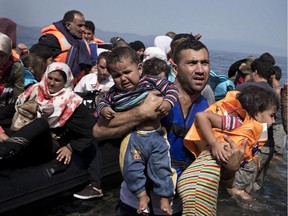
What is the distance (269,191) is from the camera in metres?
5.96

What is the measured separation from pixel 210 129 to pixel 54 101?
6.80 feet

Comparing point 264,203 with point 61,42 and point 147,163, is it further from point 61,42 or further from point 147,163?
point 61,42

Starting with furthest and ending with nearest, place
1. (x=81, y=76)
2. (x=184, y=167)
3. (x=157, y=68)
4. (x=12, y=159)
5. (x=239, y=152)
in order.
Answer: (x=81, y=76), (x=157, y=68), (x=12, y=159), (x=184, y=167), (x=239, y=152)

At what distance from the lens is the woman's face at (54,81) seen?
3609 mm

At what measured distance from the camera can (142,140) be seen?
2.08m

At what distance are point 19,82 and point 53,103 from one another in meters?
0.68

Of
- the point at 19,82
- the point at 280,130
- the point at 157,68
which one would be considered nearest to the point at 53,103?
the point at 19,82

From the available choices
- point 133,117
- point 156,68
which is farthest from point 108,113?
point 156,68

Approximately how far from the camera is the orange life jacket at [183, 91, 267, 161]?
2.03m

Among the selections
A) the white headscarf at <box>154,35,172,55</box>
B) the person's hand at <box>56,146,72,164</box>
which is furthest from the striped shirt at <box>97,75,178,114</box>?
the white headscarf at <box>154,35,172,55</box>

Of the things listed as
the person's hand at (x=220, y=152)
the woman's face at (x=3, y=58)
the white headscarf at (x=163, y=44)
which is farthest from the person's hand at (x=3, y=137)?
the white headscarf at (x=163, y=44)

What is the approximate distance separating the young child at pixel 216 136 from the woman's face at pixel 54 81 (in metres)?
1.96

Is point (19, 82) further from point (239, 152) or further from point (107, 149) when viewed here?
point (239, 152)

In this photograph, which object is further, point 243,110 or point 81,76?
point 81,76
